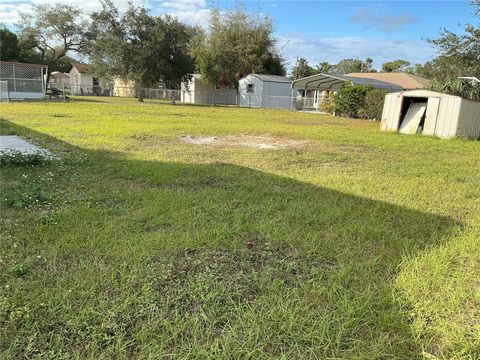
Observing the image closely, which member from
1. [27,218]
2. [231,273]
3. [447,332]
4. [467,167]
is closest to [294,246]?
[231,273]

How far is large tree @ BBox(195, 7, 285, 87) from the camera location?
108ft

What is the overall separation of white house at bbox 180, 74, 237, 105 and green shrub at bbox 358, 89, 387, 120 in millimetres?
15922

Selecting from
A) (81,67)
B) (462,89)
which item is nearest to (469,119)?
(462,89)

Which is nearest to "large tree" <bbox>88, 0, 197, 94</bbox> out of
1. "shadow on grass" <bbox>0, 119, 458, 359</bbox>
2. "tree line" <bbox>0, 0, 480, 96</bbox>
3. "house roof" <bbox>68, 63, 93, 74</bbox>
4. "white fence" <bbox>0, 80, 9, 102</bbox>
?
"tree line" <bbox>0, 0, 480, 96</bbox>

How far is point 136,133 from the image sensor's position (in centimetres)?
971

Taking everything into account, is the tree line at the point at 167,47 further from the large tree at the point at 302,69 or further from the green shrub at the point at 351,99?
the large tree at the point at 302,69

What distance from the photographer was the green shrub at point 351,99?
67.9 feet

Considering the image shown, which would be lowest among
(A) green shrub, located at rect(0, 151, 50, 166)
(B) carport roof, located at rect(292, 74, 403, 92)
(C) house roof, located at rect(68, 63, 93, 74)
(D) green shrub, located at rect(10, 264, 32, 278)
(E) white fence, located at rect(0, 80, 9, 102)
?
(D) green shrub, located at rect(10, 264, 32, 278)

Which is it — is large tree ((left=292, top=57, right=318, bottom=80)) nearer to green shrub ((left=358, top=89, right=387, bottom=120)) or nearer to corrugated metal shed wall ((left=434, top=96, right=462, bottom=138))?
green shrub ((left=358, top=89, right=387, bottom=120))

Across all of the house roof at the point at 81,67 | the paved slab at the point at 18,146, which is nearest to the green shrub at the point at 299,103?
the paved slab at the point at 18,146

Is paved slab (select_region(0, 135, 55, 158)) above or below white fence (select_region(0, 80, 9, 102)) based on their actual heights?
below

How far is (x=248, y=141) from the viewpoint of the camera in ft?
31.8

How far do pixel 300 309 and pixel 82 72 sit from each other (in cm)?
5175

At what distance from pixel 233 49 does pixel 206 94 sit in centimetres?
459
